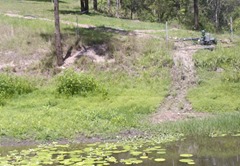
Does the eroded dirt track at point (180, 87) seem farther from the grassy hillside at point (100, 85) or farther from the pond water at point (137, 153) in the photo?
the pond water at point (137, 153)

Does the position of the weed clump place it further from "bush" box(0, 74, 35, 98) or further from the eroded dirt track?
the eroded dirt track

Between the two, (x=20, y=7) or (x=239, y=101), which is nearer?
(x=239, y=101)

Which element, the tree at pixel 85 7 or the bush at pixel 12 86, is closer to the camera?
the bush at pixel 12 86

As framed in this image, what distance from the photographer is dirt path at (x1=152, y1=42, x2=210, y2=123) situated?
71.5 ft

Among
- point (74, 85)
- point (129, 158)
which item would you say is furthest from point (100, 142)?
point (74, 85)

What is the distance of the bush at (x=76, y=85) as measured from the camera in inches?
974

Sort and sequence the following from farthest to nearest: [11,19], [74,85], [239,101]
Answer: [11,19], [74,85], [239,101]

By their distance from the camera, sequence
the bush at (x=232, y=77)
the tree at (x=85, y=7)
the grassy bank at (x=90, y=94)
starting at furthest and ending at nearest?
the tree at (x=85, y=7) < the bush at (x=232, y=77) < the grassy bank at (x=90, y=94)

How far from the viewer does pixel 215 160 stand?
45.0 feet

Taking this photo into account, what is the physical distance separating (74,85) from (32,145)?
7.37 m

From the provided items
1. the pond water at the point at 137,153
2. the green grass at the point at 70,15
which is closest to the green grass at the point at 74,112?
the pond water at the point at 137,153

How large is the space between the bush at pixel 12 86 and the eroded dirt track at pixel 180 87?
737cm

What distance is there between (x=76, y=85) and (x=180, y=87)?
5456mm

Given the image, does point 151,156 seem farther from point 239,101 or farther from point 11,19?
point 11,19
